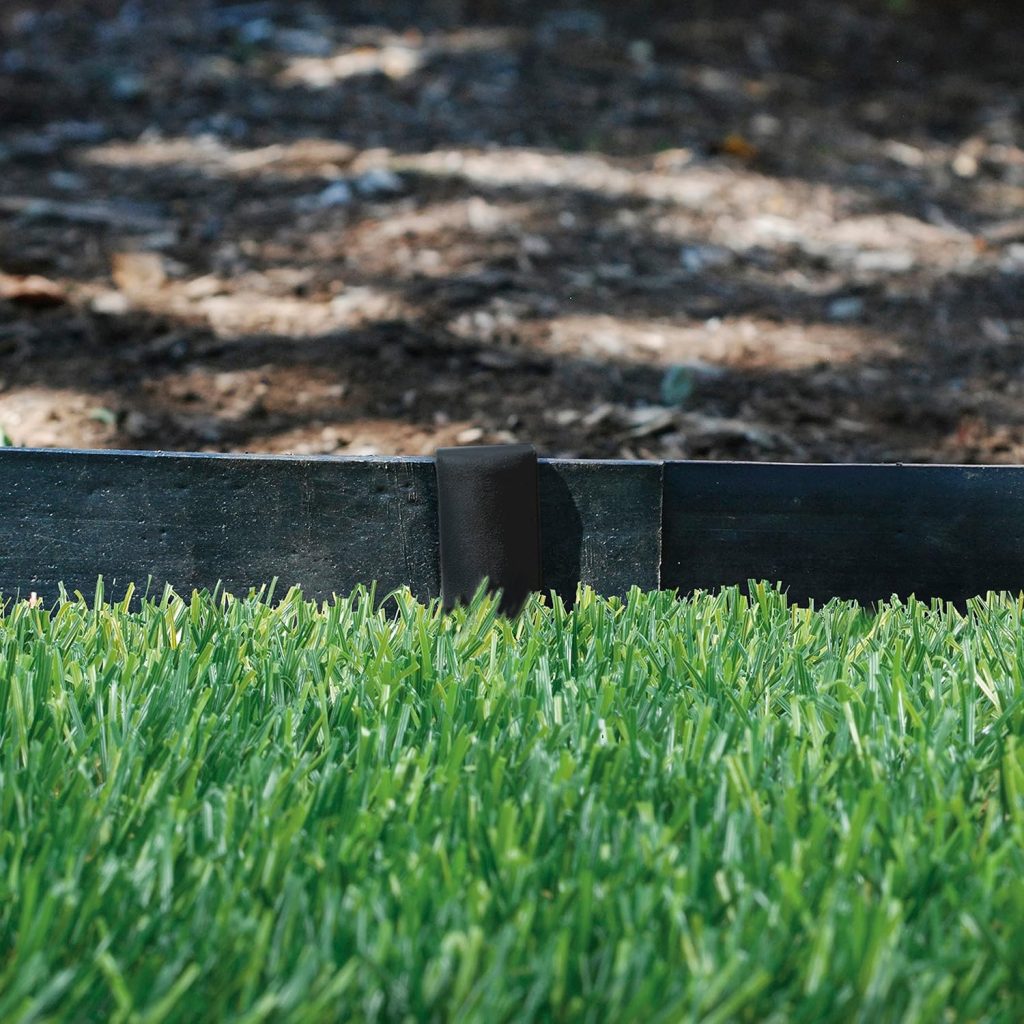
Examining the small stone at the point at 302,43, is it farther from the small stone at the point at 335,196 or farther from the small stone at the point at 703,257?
the small stone at the point at 703,257

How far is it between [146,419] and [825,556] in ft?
5.27

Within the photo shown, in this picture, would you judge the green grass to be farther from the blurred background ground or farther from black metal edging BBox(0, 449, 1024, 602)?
the blurred background ground

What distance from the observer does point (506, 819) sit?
122 centimetres

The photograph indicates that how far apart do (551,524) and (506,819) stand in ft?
2.96

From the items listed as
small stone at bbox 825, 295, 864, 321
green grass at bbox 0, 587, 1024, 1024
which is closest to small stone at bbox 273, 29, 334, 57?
small stone at bbox 825, 295, 864, 321

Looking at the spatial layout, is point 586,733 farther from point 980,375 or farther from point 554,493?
point 980,375

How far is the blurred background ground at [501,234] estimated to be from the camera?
2.92m

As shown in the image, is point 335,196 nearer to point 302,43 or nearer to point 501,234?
point 501,234

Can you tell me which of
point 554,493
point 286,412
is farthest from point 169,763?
point 286,412

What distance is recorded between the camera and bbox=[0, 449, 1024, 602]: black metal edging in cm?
203

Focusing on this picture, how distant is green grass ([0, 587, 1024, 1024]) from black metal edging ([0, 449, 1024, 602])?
221 millimetres

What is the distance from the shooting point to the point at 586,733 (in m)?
1.48

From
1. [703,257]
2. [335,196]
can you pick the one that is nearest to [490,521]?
[703,257]

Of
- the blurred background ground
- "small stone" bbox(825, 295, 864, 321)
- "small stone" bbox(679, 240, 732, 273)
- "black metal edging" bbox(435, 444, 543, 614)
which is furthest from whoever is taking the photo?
"small stone" bbox(679, 240, 732, 273)
